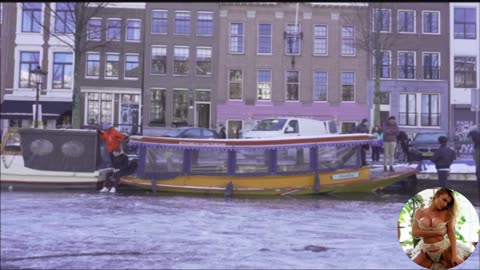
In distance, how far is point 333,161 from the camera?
14055 millimetres

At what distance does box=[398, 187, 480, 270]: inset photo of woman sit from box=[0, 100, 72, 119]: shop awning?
104ft

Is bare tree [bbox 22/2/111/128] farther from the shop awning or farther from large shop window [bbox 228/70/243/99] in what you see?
large shop window [bbox 228/70/243/99]

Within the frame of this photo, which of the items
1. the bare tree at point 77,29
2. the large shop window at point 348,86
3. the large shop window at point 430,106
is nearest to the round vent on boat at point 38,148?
the bare tree at point 77,29

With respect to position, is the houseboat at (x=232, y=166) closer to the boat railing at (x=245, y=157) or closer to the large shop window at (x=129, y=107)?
the boat railing at (x=245, y=157)

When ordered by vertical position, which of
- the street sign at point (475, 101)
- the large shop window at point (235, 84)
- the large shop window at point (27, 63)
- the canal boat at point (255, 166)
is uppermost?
the large shop window at point (27, 63)

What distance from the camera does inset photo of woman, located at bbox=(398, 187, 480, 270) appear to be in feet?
1.48

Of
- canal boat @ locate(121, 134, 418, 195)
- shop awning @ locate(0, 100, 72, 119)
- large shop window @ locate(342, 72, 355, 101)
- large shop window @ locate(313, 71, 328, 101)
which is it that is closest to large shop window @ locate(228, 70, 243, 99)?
large shop window @ locate(313, 71, 328, 101)

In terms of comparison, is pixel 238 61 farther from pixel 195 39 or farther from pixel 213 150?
pixel 213 150

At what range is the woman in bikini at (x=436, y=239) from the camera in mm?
450

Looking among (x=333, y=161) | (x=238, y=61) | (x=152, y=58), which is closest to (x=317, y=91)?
(x=238, y=61)

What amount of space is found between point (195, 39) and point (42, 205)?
22891mm

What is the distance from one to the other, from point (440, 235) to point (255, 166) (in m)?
→ 13.2

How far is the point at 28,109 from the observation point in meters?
30.9

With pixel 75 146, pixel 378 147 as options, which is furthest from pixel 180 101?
pixel 378 147
